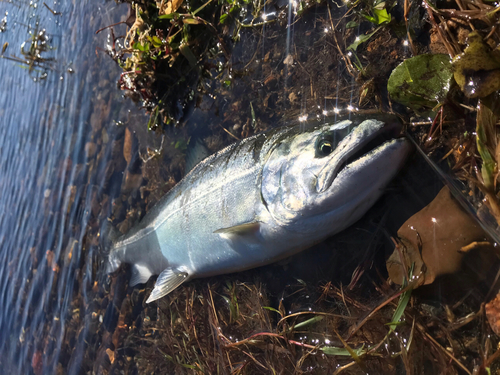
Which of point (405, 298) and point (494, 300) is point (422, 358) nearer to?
point (405, 298)

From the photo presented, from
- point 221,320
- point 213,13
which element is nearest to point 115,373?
point 221,320

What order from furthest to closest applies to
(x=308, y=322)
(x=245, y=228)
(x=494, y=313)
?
(x=308, y=322)
(x=245, y=228)
(x=494, y=313)

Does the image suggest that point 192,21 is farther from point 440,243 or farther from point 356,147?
point 440,243

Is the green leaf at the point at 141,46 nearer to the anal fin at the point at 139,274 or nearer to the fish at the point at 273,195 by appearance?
the fish at the point at 273,195

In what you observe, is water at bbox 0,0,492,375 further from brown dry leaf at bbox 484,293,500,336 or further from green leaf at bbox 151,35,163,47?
green leaf at bbox 151,35,163,47

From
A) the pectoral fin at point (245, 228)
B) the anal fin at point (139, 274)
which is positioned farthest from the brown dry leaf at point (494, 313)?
the anal fin at point (139, 274)

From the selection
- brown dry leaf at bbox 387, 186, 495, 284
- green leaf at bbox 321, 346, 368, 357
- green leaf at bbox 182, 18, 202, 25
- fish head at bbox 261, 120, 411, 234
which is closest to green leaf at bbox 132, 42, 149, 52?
green leaf at bbox 182, 18, 202, 25

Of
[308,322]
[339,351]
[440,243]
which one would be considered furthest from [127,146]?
[440,243]
